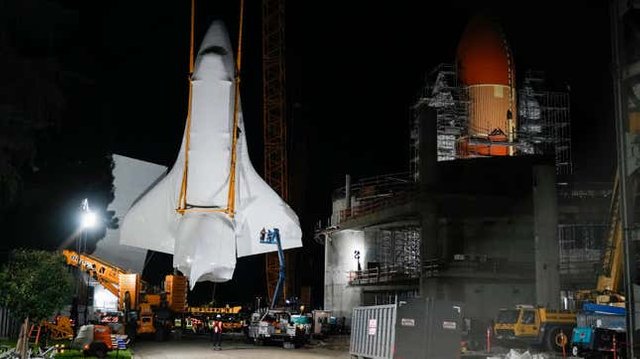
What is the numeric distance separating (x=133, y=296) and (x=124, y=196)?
1100 centimetres

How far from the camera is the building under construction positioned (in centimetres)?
4275

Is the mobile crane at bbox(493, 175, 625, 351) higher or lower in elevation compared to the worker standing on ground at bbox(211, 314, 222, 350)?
higher

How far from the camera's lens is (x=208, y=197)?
1457 centimetres

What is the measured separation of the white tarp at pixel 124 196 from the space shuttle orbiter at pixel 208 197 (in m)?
24.5

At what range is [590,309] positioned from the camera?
83.4 ft

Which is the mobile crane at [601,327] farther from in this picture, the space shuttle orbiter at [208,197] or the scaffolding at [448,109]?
the scaffolding at [448,109]

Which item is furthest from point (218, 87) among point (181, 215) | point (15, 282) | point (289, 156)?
point (289, 156)

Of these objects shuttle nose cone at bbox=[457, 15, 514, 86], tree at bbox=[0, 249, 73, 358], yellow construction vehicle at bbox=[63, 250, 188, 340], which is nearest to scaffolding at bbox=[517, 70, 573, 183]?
shuttle nose cone at bbox=[457, 15, 514, 86]

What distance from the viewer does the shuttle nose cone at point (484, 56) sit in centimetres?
5319

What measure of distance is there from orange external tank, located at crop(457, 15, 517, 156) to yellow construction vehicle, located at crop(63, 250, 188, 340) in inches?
1019

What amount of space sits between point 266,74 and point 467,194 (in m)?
24.3

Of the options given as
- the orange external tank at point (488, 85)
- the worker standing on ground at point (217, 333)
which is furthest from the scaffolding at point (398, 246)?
the worker standing on ground at point (217, 333)

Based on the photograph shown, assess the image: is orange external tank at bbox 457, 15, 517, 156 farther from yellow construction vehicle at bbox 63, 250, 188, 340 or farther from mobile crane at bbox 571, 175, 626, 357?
yellow construction vehicle at bbox 63, 250, 188, 340

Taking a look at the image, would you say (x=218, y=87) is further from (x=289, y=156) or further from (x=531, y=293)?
(x=289, y=156)
